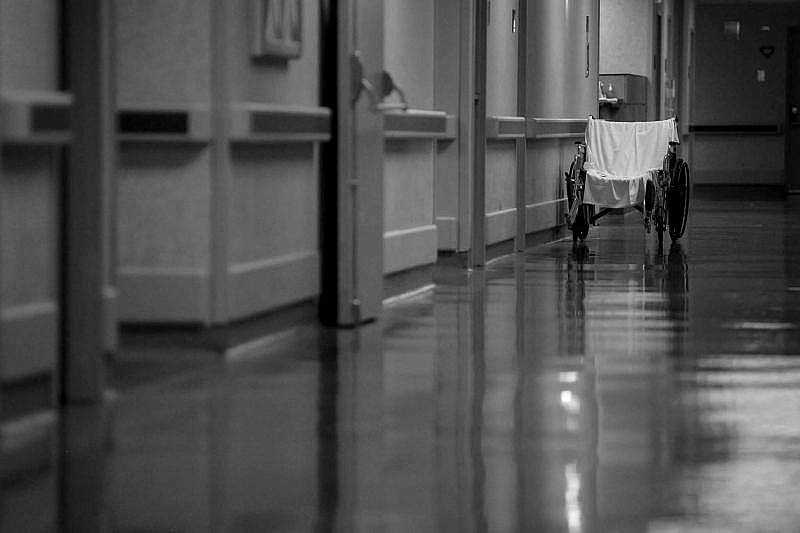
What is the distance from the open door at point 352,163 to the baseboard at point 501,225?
3.39 meters

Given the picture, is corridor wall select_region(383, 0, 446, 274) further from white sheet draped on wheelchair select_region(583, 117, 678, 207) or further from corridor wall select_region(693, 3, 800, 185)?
corridor wall select_region(693, 3, 800, 185)

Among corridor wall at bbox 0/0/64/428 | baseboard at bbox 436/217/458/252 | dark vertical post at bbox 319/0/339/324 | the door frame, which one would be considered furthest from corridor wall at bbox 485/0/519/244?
the door frame

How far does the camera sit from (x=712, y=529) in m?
3.04

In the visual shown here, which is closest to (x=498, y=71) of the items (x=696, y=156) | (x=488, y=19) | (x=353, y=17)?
(x=488, y=19)

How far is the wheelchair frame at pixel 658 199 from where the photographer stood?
1159 centimetres

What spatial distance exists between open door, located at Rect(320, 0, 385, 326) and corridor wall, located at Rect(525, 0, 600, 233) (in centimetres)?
481

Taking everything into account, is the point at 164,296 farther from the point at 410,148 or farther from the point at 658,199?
the point at 658,199

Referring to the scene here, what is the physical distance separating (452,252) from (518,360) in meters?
4.00

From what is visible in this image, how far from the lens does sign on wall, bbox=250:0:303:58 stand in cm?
582

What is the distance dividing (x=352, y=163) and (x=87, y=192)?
231cm

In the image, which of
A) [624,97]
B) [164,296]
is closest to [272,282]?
[164,296]

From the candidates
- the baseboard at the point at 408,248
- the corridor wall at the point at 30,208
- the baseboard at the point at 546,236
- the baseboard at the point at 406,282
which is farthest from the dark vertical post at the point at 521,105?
the corridor wall at the point at 30,208

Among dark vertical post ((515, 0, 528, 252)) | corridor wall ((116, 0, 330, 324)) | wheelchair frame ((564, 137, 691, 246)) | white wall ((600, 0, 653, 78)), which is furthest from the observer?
white wall ((600, 0, 653, 78))

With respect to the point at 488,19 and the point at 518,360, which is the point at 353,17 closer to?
the point at 518,360
